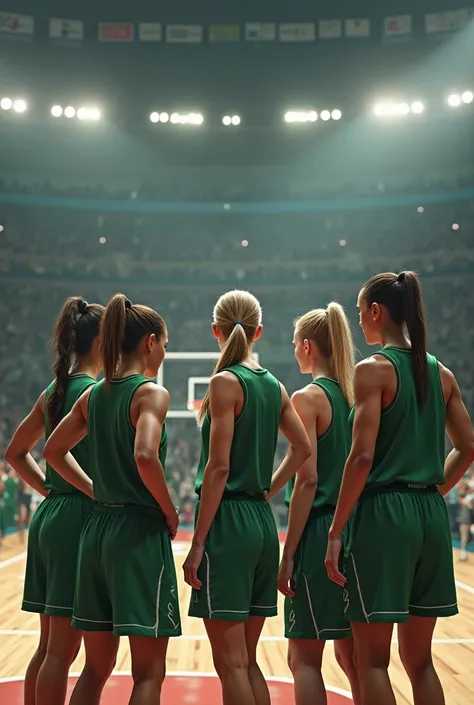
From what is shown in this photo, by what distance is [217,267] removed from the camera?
89.5 feet

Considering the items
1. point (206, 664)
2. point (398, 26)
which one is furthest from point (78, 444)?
point (398, 26)

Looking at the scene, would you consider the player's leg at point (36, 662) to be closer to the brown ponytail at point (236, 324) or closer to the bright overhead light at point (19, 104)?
the brown ponytail at point (236, 324)

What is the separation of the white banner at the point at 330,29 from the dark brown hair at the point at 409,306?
77.8ft

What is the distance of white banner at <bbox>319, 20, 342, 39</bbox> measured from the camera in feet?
81.7

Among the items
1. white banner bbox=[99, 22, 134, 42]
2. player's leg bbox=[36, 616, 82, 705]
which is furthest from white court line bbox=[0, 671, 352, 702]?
white banner bbox=[99, 22, 134, 42]

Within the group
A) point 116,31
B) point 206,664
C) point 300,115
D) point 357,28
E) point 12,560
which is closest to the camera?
point 206,664

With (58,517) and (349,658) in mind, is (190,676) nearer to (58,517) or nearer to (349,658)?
(349,658)

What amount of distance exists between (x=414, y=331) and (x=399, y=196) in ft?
80.7

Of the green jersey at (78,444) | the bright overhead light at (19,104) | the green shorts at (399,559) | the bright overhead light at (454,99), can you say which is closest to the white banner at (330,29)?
the bright overhead light at (454,99)

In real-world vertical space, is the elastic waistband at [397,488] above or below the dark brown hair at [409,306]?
below

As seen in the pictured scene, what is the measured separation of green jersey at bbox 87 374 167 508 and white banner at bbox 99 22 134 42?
24.2 meters

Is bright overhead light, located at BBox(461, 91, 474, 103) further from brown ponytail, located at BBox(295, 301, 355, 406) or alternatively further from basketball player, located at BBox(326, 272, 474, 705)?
basketball player, located at BBox(326, 272, 474, 705)

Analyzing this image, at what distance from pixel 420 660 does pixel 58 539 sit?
164 centimetres

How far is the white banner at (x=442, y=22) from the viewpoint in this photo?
23984 millimetres
